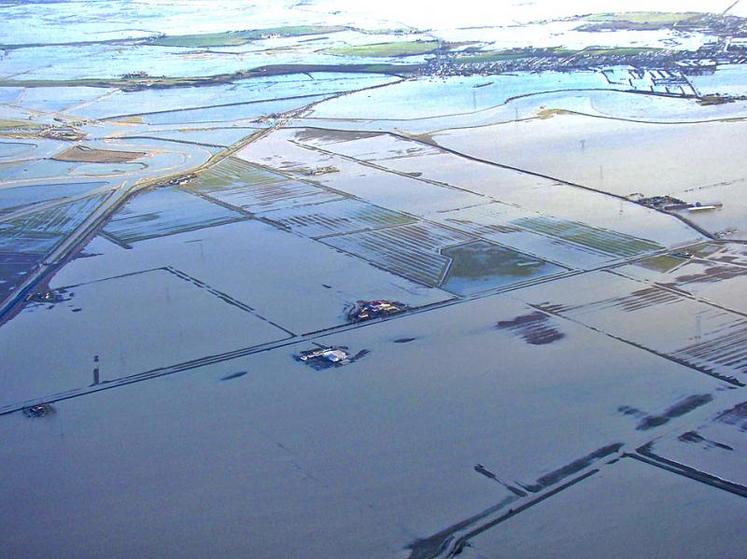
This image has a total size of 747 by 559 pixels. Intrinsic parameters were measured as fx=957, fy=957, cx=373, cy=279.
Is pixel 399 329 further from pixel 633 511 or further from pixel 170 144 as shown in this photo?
pixel 170 144

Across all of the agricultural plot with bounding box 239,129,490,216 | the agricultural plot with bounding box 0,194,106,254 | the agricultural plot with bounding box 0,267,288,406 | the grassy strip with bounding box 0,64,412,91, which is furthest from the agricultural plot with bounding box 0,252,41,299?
the grassy strip with bounding box 0,64,412,91

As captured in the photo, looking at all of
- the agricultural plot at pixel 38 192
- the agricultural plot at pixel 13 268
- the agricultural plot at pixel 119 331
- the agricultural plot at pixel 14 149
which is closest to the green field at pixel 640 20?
the agricultural plot at pixel 14 149

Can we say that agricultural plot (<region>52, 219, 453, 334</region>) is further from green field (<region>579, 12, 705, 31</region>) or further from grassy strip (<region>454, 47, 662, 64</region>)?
green field (<region>579, 12, 705, 31</region>)

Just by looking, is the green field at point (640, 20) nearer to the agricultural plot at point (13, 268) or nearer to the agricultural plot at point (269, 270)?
the agricultural plot at point (269, 270)

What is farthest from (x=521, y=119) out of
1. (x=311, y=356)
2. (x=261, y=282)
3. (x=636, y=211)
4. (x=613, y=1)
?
(x=613, y=1)

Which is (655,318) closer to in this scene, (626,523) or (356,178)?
(626,523)
